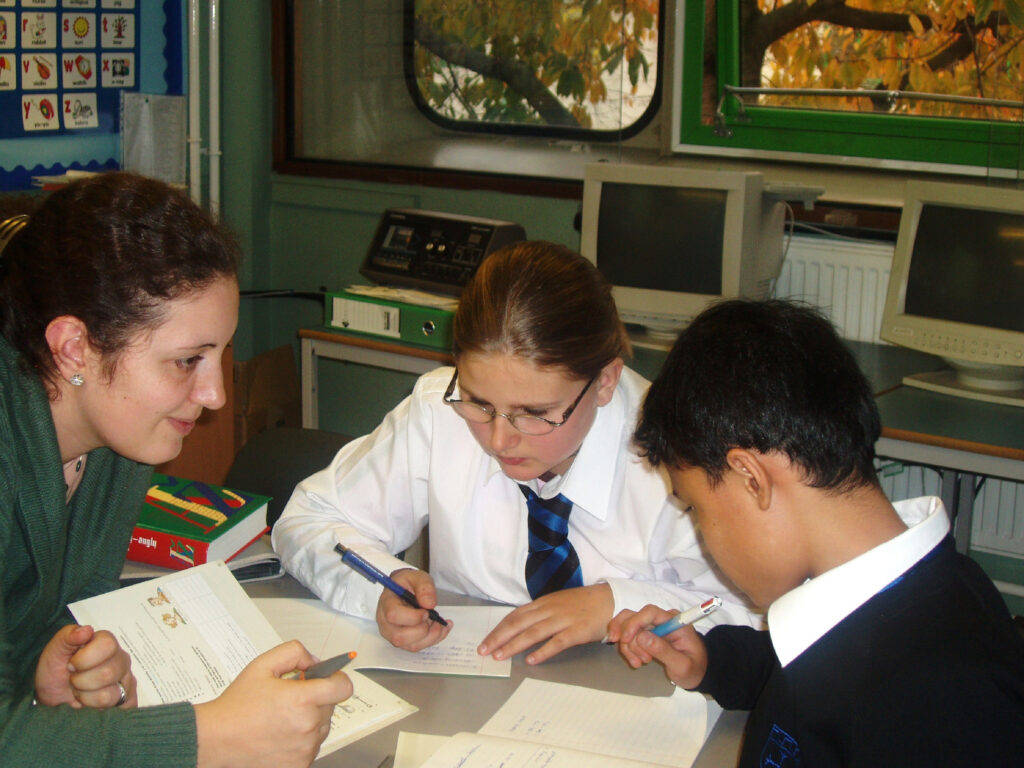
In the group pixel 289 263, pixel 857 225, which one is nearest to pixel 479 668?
pixel 857 225

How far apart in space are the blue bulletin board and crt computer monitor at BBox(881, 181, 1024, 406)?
251 cm

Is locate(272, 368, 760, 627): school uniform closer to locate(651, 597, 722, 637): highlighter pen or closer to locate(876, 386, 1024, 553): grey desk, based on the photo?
locate(651, 597, 722, 637): highlighter pen

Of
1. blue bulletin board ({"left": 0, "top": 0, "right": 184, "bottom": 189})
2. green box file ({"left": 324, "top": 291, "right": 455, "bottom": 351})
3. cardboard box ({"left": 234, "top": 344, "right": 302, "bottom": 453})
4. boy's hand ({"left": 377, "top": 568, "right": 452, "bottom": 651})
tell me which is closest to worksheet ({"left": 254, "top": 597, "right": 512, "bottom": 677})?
boy's hand ({"left": 377, "top": 568, "right": 452, "bottom": 651})

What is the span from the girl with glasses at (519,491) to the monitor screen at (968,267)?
4.55ft

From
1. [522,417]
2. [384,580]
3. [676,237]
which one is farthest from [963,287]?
[384,580]

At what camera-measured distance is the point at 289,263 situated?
4.17 m

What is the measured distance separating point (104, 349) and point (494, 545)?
686 millimetres

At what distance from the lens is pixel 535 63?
3.69 m

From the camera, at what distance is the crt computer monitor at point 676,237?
2.94 metres

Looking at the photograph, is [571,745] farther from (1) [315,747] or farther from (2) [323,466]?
(2) [323,466]

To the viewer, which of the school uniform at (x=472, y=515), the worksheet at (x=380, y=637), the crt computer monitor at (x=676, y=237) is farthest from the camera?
the crt computer monitor at (x=676, y=237)

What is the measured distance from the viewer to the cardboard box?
3.69m

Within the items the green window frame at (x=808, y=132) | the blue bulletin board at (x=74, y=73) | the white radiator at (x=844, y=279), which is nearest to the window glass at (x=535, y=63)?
the green window frame at (x=808, y=132)

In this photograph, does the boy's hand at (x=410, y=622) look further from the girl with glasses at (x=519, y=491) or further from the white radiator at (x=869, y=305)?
the white radiator at (x=869, y=305)
